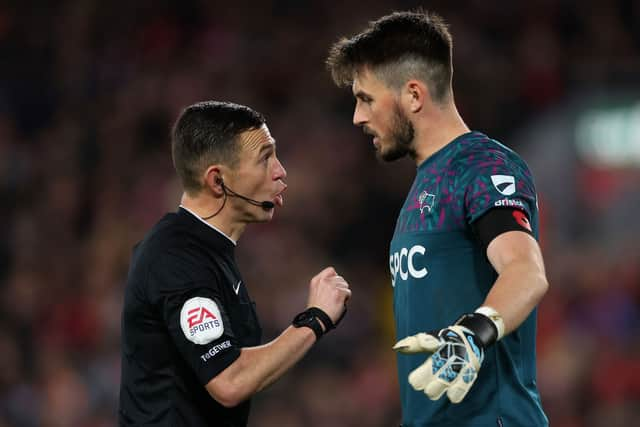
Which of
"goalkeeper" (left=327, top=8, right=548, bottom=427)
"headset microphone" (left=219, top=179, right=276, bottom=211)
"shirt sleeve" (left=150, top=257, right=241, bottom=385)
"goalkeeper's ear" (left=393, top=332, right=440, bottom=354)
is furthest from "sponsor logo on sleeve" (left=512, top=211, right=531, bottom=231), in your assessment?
"headset microphone" (left=219, top=179, right=276, bottom=211)

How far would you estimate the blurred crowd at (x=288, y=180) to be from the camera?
7.71m

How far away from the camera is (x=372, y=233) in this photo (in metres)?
8.48

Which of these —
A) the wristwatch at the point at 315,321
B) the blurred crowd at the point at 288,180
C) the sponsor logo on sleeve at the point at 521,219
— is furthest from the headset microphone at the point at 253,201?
the blurred crowd at the point at 288,180

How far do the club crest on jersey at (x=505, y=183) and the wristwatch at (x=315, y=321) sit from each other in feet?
3.03

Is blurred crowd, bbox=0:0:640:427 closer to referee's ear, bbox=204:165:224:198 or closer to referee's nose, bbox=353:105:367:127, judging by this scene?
referee's ear, bbox=204:165:224:198

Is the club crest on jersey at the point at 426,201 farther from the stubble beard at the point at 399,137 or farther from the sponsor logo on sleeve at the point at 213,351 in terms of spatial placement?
the sponsor logo on sleeve at the point at 213,351

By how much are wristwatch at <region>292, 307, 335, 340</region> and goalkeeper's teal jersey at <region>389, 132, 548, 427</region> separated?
0.38m

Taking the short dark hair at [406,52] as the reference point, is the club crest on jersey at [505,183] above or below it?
below

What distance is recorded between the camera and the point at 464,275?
3072 millimetres

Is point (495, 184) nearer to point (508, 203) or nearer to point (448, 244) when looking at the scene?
point (508, 203)

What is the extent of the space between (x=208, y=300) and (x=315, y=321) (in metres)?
0.40

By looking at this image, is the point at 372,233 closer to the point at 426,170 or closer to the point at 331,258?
the point at 331,258

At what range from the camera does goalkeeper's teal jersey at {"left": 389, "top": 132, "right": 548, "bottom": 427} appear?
299 centimetres

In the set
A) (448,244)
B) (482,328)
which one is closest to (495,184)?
(448,244)
